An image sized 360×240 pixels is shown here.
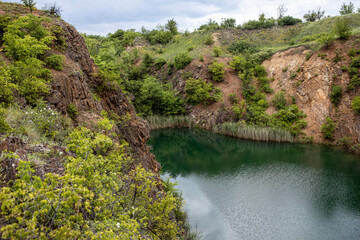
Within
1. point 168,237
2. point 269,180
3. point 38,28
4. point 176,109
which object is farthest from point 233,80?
point 168,237

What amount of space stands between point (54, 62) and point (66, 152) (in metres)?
9.96

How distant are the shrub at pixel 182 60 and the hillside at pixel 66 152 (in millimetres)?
29837

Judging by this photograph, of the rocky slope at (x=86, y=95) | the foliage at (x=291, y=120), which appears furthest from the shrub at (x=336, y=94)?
the rocky slope at (x=86, y=95)

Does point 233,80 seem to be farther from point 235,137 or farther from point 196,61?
point 235,137

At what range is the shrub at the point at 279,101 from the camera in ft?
127

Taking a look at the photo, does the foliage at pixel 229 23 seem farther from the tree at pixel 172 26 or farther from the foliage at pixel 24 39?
the foliage at pixel 24 39

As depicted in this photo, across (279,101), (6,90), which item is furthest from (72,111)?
(279,101)

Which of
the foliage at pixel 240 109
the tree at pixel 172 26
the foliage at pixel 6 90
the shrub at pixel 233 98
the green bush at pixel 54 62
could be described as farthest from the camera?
the tree at pixel 172 26

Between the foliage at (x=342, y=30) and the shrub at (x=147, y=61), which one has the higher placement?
the foliage at (x=342, y=30)

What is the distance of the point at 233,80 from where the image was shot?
153ft

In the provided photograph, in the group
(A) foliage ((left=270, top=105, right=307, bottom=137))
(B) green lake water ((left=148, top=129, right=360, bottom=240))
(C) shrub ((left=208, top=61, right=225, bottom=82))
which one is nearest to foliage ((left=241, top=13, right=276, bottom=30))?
(C) shrub ((left=208, top=61, right=225, bottom=82))

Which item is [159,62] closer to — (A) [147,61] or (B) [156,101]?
(A) [147,61]

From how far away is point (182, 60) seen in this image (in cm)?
4909

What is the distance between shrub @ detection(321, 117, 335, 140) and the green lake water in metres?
2.41
